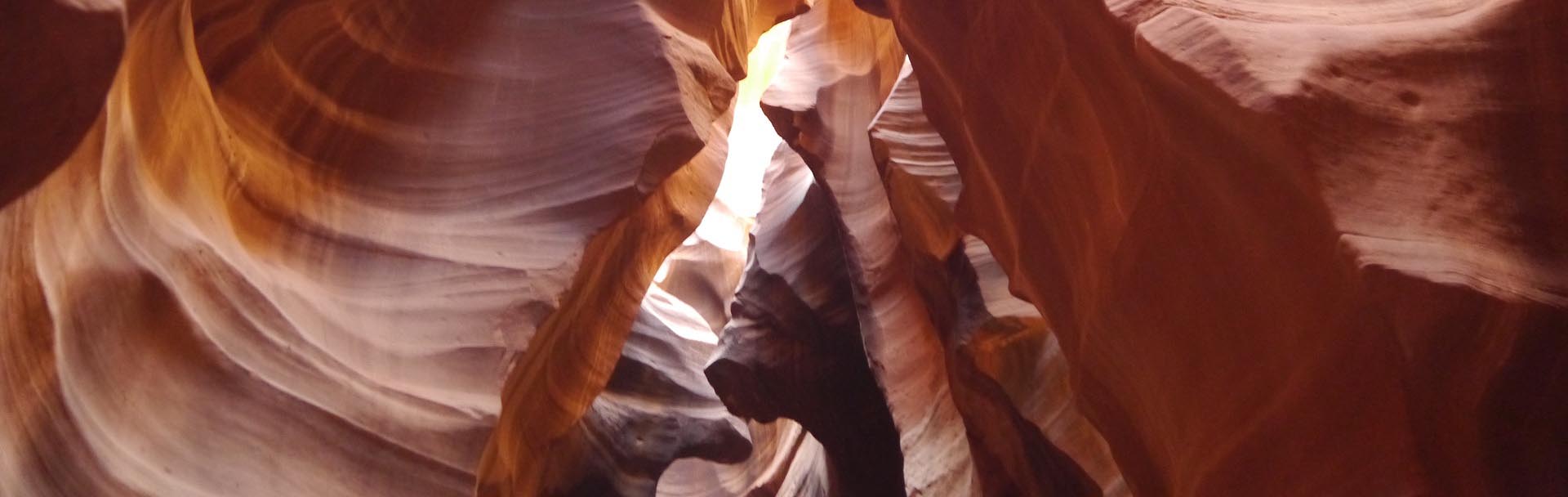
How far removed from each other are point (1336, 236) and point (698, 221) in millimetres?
3588

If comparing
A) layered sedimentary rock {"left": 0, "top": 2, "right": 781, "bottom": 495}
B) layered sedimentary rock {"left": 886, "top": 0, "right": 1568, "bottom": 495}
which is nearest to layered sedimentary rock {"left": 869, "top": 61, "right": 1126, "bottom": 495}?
layered sedimentary rock {"left": 0, "top": 2, "right": 781, "bottom": 495}

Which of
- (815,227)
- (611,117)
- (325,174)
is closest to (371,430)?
(325,174)

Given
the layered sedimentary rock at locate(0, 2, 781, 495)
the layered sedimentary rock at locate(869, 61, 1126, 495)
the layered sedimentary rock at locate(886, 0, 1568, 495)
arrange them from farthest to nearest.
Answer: the layered sedimentary rock at locate(869, 61, 1126, 495)
the layered sedimentary rock at locate(0, 2, 781, 495)
the layered sedimentary rock at locate(886, 0, 1568, 495)

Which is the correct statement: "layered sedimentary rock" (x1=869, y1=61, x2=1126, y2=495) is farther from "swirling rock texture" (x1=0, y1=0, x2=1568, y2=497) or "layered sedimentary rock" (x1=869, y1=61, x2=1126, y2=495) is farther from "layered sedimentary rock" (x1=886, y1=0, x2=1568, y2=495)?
"layered sedimentary rock" (x1=886, y1=0, x2=1568, y2=495)

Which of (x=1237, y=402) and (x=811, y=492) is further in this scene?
(x=811, y=492)

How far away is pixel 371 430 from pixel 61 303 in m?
0.78

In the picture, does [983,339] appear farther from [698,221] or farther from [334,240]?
[334,240]

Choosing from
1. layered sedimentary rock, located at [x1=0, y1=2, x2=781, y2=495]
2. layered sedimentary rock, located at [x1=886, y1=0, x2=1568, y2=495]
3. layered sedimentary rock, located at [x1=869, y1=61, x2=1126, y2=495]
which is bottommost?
layered sedimentary rock, located at [x1=869, y1=61, x2=1126, y2=495]

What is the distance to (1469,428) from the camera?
1.95 metres

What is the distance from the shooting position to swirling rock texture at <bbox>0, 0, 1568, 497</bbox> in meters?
1.96

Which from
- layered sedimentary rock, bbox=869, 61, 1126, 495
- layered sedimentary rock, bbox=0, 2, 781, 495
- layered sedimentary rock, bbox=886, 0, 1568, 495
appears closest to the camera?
layered sedimentary rock, bbox=886, 0, 1568, 495

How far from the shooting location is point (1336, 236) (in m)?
1.96

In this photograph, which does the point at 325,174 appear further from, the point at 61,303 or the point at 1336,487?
the point at 1336,487

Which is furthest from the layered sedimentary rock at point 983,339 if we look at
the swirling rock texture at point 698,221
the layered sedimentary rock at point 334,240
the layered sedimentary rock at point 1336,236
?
the layered sedimentary rock at point 1336,236
